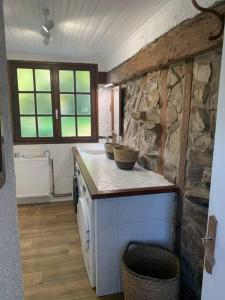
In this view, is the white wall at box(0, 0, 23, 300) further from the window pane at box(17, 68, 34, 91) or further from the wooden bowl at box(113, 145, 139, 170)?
the window pane at box(17, 68, 34, 91)

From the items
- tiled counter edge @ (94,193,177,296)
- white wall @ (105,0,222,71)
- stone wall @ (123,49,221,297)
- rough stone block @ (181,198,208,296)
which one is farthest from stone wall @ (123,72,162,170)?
rough stone block @ (181,198,208,296)

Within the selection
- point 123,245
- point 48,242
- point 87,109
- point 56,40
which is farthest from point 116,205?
point 87,109

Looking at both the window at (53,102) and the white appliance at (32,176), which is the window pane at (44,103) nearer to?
the window at (53,102)

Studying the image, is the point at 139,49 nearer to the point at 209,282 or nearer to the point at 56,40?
the point at 56,40

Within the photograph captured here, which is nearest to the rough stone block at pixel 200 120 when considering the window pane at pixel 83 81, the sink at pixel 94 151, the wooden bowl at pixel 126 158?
the wooden bowl at pixel 126 158

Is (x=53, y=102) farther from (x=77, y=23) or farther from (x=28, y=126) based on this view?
(x=77, y=23)

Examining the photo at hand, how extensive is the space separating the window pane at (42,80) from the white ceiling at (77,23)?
267 millimetres

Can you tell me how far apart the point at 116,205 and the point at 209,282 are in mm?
841

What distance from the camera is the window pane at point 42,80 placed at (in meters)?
3.48

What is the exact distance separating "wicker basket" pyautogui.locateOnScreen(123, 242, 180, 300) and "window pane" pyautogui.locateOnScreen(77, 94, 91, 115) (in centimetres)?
239

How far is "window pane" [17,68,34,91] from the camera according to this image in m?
3.45

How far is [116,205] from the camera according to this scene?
1729 mm

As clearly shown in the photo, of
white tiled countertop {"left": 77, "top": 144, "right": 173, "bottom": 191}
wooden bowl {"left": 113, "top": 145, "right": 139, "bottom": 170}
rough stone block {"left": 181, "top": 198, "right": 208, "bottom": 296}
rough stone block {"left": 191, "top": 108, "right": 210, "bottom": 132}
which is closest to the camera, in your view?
rough stone block {"left": 191, "top": 108, "right": 210, "bottom": 132}

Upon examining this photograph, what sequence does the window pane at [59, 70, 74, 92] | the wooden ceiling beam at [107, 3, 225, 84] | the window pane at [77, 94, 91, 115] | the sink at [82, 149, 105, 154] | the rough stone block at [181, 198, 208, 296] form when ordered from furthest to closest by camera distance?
the window pane at [77, 94, 91, 115] < the window pane at [59, 70, 74, 92] < the sink at [82, 149, 105, 154] < the rough stone block at [181, 198, 208, 296] < the wooden ceiling beam at [107, 3, 225, 84]
